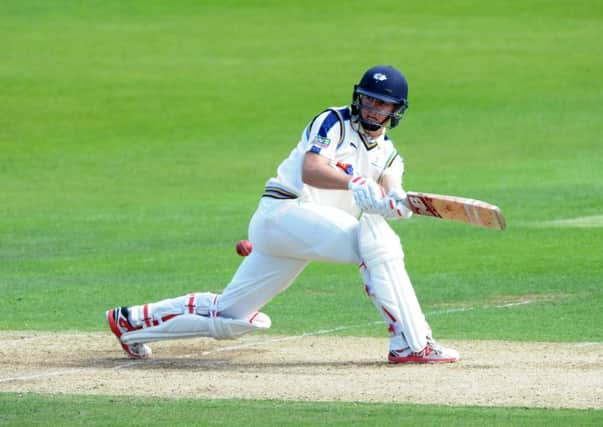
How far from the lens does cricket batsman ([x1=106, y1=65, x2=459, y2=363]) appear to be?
28.7ft

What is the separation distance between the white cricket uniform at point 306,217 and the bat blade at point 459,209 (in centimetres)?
48

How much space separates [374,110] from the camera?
8930 millimetres

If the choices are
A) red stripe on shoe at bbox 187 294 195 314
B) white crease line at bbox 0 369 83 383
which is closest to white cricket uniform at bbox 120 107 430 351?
red stripe on shoe at bbox 187 294 195 314

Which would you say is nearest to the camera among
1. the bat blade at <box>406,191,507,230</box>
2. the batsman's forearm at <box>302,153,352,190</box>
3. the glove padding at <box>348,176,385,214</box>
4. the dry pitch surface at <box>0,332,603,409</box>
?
the dry pitch surface at <box>0,332,603,409</box>

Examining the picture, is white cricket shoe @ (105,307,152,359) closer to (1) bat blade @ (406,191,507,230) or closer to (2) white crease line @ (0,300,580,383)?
(2) white crease line @ (0,300,580,383)

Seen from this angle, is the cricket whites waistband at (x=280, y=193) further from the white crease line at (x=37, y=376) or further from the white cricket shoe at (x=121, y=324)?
the white crease line at (x=37, y=376)

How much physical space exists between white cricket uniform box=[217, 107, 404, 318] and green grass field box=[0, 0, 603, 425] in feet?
5.00

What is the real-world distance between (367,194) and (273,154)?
20073 mm

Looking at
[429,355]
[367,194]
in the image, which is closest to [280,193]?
[367,194]

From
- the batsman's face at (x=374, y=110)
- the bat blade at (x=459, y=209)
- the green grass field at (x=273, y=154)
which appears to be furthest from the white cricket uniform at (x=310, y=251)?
the green grass field at (x=273, y=154)

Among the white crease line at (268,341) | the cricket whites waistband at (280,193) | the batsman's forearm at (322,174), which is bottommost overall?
the white crease line at (268,341)

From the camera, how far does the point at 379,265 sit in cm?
877

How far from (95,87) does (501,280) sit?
22.9 meters

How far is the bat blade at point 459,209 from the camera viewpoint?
8367mm
